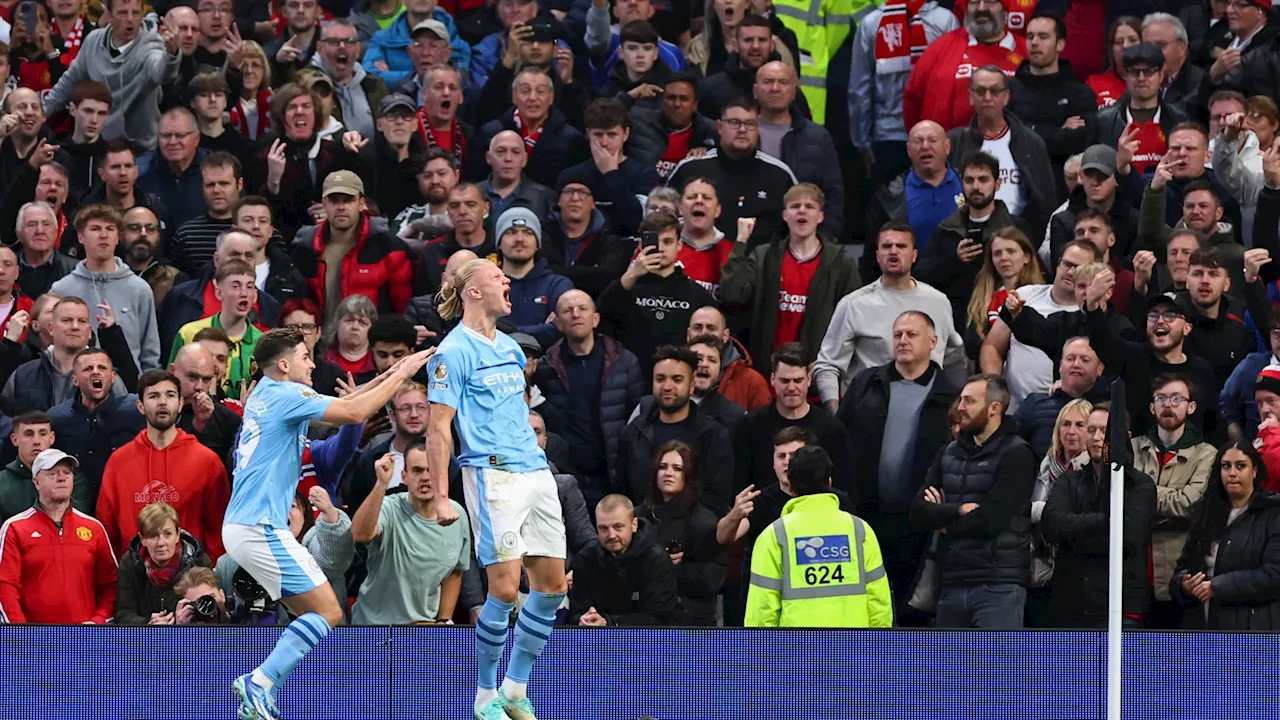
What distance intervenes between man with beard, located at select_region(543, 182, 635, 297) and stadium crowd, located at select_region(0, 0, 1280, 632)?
0.03 m

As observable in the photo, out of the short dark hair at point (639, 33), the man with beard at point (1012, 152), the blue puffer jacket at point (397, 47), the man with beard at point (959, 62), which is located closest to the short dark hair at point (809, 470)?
the man with beard at point (1012, 152)

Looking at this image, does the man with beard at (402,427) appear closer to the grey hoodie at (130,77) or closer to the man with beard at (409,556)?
the man with beard at (409,556)

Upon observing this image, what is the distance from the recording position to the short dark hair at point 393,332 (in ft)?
44.9

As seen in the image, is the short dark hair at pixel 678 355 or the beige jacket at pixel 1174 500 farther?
the short dark hair at pixel 678 355

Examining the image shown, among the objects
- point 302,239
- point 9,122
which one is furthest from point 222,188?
point 9,122

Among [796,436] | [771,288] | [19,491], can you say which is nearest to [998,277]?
[771,288]

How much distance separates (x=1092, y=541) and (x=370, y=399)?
14.2 feet

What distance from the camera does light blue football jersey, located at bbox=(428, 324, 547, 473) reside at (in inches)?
403

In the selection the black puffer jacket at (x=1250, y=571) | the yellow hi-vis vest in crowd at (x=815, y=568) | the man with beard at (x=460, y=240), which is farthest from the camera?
the man with beard at (x=460, y=240)

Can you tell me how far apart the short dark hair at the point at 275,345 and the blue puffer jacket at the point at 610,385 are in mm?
3533

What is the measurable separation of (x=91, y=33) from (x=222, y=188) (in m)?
2.22

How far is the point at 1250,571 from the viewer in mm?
12016

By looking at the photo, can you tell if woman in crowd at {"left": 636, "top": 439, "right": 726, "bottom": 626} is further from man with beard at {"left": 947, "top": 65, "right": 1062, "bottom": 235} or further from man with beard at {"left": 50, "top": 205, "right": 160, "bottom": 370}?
man with beard at {"left": 947, "top": 65, "right": 1062, "bottom": 235}

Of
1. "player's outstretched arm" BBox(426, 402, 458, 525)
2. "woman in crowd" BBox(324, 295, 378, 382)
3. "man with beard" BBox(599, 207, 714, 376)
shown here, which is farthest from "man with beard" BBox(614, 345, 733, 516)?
"player's outstretched arm" BBox(426, 402, 458, 525)
